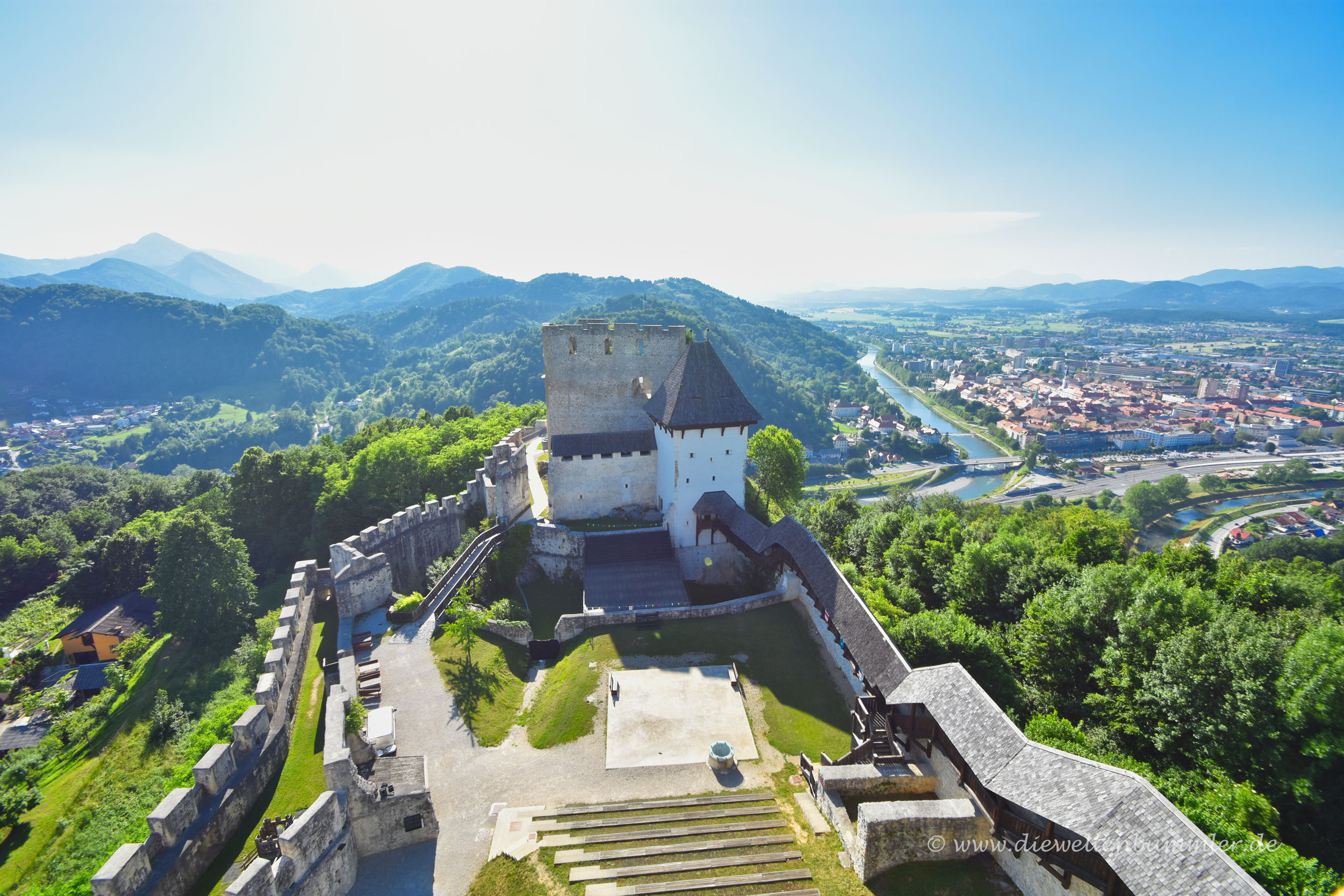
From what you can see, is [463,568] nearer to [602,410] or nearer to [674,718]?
[602,410]

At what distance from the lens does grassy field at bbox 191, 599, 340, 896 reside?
46.7 feet

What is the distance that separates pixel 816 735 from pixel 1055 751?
8158 millimetres

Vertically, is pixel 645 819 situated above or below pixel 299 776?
below

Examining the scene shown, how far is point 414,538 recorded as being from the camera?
98.4 feet

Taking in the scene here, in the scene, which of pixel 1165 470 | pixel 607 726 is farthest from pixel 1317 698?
pixel 1165 470

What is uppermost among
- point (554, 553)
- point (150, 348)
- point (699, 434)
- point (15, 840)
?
point (150, 348)

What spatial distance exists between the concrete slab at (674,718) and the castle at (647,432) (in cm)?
689

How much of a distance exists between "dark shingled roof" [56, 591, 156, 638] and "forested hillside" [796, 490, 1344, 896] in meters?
45.6

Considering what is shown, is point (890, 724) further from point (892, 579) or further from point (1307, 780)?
point (892, 579)

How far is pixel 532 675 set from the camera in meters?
22.8

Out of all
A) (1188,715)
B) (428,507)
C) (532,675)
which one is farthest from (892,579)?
(428,507)

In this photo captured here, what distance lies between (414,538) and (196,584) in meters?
12.0

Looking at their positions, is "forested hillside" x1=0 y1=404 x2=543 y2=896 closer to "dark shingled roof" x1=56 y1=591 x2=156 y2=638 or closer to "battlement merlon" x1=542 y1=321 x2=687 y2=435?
"dark shingled roof" x1=56 y1=591 x2=156 y2=638

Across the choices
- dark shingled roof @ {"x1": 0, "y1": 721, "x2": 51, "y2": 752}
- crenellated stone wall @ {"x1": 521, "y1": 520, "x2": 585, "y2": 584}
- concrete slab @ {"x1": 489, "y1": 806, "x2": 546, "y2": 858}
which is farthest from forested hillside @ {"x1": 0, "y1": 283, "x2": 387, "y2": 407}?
concrete slab @ {"x1": 489, "y1": 806, "x2": 546, "y2": 858}
